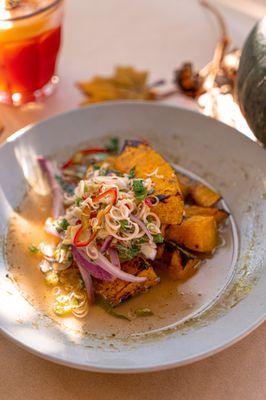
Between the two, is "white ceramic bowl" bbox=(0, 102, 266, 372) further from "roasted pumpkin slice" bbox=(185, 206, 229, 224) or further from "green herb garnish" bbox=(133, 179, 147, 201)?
"green herb garnish" bbox=(133, 179, 147, 201)

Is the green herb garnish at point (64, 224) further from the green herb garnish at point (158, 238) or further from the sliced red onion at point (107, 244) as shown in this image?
the green herb garnish at point (158, 238)

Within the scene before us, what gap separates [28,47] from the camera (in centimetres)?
213

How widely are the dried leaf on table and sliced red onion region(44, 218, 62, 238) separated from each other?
681 millimetres

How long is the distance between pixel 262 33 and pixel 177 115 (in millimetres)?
375

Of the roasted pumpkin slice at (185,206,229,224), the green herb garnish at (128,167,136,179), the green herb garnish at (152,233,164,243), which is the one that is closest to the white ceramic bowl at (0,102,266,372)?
the roasted pumpkin slice at (185,206,229,224)

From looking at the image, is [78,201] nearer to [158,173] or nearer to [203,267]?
[158,173]

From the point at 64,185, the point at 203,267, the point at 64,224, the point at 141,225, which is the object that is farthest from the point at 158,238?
the point at 64,185

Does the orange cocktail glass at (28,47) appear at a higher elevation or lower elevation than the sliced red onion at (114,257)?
higher

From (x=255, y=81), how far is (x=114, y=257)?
72 cm

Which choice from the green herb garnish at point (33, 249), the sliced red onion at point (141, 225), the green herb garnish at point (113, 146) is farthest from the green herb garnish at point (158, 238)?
the green herb garnish at point (113, 146)

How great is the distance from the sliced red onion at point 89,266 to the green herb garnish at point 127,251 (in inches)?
2.5

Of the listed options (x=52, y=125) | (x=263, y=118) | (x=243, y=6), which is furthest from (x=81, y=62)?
(x=263, y=118)

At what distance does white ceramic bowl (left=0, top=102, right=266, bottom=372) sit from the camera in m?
1.37

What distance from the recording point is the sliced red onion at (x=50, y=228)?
5.73ft
